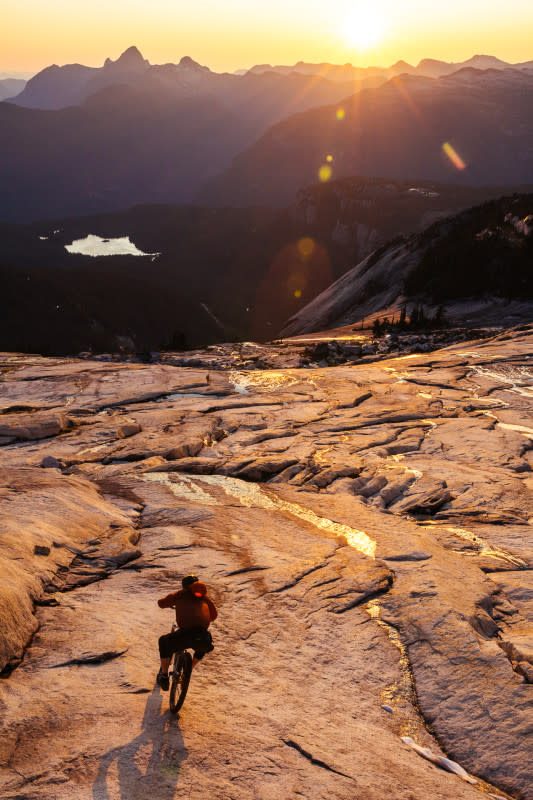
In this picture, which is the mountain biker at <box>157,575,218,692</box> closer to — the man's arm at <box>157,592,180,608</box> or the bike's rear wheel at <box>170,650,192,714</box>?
the man's arm at <box>157,592,180,608</box>

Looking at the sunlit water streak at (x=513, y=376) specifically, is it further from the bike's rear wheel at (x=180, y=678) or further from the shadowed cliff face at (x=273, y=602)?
the bike's rear wheel at (x=180, y=678)

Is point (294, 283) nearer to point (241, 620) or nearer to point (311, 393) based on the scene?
point (311, 393)

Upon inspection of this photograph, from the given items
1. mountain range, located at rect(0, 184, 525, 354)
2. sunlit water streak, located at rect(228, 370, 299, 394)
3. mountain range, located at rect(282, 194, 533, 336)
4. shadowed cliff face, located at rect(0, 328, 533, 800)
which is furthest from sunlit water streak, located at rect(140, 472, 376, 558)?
mountain range, located at rect(0, 184, 525, 354)

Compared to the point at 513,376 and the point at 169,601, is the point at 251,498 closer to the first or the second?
the point at 169,601

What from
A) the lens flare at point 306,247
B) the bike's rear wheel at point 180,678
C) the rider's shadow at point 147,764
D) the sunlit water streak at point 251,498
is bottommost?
the sunlit water streak at point 251,498

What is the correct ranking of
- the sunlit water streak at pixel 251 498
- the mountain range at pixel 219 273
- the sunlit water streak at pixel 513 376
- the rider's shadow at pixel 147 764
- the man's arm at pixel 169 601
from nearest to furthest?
the rider's shadow at pixel 147 764 < the man's arm at pixel 169 601 < the sunlit water streak at pixel 251 498 < the sunlit water streak at pixel 513 376 < the mountain range at pixel 219 273

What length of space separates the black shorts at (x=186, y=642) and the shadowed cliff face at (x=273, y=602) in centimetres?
43

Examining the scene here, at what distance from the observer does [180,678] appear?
4918mm

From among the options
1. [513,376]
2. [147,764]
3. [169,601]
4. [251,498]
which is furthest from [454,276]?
[147,764]

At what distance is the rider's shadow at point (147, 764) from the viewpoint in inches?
155

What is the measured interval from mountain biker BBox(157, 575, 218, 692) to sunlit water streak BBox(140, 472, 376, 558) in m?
3.74

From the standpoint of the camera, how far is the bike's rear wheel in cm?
480

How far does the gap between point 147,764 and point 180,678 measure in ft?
2.61

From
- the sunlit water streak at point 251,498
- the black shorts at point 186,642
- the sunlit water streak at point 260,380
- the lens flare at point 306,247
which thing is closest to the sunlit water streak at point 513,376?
the sunlit water streak at point 260,380
